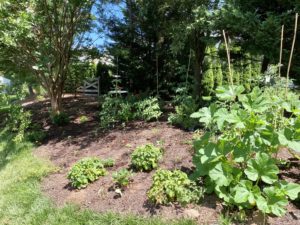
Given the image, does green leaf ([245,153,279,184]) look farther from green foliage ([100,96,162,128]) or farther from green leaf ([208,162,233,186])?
green foliage ([100,96,162,128])

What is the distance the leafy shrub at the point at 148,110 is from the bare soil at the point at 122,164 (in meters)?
0.17

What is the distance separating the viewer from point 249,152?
3217 millimetres

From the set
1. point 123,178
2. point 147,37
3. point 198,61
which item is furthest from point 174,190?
point 147,37

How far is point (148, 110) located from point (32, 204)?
2751mm

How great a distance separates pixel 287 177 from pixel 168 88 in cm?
551

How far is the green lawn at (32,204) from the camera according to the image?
3.43m

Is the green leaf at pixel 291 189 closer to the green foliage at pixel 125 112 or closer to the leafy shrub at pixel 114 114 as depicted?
the green foliage at pixel 125 112

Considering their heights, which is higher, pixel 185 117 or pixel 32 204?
pixel 185 117

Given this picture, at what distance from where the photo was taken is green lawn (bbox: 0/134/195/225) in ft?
11.2

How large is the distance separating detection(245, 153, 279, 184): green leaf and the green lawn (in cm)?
75

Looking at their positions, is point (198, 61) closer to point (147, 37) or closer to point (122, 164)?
point (147, 37)

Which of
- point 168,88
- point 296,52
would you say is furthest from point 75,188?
point 168,88

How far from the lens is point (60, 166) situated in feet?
15.9

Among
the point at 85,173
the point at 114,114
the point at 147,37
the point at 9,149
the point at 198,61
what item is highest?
the point at 147,37
